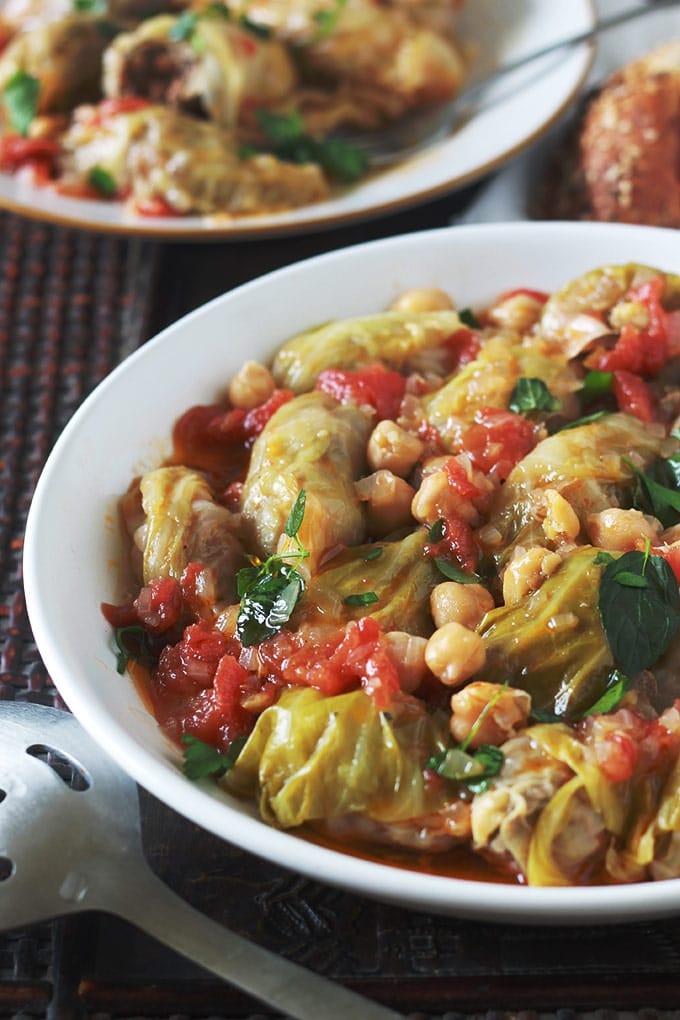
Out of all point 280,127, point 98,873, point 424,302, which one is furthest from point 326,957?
point 280,127

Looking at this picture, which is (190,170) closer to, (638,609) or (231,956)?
(638,609)

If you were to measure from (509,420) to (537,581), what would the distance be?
78 cm

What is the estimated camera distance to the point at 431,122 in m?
6.59

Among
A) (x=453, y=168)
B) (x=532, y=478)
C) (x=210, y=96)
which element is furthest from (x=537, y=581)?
(x=210, y=96)

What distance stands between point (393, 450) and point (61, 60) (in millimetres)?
3903

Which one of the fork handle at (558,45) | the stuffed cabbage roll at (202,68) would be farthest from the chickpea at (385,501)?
the fork handle at (558,45)

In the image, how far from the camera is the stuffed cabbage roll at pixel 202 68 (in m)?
6.25

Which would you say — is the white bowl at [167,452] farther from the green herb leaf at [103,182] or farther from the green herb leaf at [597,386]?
the green herb leaf at [103,182]

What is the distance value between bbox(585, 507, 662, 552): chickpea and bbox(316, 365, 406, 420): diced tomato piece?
3.22 ft

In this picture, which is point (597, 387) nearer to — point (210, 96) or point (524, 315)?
point (524, 315)

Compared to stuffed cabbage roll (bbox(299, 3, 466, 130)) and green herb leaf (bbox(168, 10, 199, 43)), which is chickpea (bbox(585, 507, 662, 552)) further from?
green herb leaf (bbox(168, 10, 199, 43))

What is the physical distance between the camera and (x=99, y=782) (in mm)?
3402

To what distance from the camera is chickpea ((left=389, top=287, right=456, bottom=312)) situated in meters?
4.62

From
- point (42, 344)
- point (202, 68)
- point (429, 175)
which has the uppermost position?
point (202, 68)
